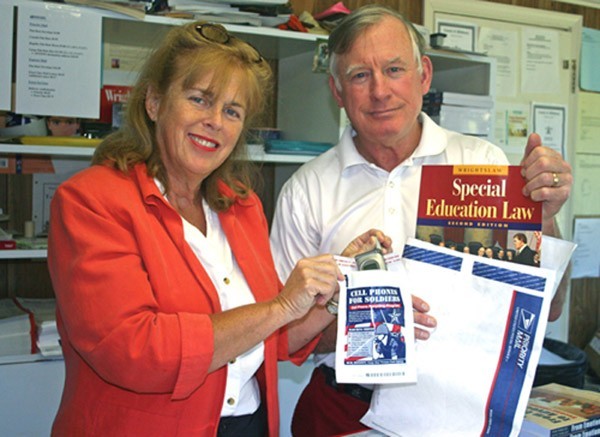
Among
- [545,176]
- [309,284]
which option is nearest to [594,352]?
[545,176]

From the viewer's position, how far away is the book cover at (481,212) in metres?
1.08

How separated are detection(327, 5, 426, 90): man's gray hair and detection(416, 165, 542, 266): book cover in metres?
0.50

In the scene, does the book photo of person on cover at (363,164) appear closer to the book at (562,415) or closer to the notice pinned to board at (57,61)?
the book at (562,415)

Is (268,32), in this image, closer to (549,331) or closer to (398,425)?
(398,425)

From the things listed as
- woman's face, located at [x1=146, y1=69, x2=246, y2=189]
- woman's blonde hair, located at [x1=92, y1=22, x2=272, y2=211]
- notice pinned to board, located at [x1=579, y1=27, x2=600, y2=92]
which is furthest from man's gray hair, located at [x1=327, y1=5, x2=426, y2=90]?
notice pinned to board, located at [x1=579, y1=27, x2=600, y2=92]

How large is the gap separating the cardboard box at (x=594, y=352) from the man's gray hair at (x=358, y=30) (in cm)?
249

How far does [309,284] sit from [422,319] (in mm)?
213

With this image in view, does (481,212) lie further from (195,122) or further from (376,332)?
(195,122)

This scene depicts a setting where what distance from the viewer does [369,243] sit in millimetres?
1275

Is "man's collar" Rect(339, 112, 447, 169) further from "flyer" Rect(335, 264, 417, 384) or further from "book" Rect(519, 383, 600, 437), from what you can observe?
"book" Rect(519, 383, 600, 437)

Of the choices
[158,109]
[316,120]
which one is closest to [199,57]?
[158,109]

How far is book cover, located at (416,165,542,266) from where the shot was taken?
1080mm

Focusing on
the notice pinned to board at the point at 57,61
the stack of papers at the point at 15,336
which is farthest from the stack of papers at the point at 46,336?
the notice pinned to board at the point at 57,61

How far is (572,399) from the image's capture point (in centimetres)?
120
